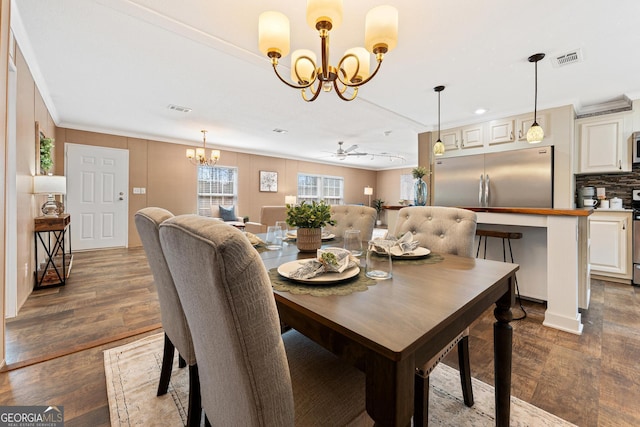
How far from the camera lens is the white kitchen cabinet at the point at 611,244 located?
11.2 feet

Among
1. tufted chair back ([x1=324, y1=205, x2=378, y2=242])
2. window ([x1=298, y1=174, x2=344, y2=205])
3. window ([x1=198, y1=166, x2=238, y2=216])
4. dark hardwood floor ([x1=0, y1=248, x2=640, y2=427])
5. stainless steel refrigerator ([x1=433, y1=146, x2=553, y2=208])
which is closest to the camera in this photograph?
dark hardwood floor ([x1=0, y1=248, x2=640, y2=427])

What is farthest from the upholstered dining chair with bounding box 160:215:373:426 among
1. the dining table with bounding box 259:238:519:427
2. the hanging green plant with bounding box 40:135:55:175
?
the hanging green plant with bounding box 40:135:55:175

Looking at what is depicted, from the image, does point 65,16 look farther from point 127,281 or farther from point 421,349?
point 421,349

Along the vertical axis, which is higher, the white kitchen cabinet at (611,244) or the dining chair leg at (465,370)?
the white kitchen cabinet at (611,244)

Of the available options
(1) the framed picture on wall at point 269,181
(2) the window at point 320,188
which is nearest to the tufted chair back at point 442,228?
(1) the framed picture on wall at point 269,181

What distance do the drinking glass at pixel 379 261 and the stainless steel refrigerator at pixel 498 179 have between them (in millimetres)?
3460

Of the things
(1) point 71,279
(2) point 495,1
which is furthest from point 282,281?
(1) point 71,279

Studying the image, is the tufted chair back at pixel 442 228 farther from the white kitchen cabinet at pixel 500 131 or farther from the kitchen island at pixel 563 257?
the white kitchen cabinet at pixel 500 131

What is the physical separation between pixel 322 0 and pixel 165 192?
18.6 ft

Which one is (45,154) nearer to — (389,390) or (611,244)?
(389,390)

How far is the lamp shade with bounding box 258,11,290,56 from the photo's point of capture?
5.03 feet

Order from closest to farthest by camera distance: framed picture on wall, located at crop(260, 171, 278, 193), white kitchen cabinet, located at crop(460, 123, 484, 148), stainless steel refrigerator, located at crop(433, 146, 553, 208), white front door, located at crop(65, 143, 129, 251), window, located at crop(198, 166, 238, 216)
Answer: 1. stainless steel refrigerator, located at crop(433, 146, 553, 208)
2. white kitchen cabinet, located at crop(460, 123, 484, 148)
3. white front door, located at crop(65, 143, 129, 251)
4. window, located at crop(198, 166, 238, 216)
5. framed picture on wall, located at crop(260, 171, 278, 193)

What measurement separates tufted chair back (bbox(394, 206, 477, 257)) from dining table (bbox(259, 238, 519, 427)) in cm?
34

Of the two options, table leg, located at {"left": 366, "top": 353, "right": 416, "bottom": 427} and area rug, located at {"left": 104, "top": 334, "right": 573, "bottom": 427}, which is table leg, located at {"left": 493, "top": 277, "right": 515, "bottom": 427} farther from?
table leg, located at {"left": 366, "top": 353, "right": 416, "bottom": 427}
